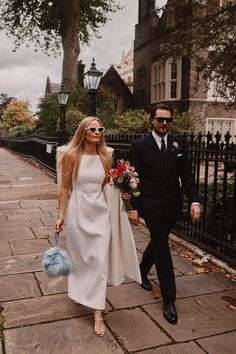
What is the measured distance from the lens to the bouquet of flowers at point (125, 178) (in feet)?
11.2

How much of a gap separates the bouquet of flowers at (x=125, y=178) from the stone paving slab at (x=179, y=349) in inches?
50.7

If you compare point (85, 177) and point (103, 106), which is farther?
point (103, 106)

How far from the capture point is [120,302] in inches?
156

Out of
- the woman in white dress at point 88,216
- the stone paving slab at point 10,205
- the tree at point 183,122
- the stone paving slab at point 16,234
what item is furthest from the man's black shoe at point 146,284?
the tree at point 183,122

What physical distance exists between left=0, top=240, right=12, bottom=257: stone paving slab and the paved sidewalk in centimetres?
1

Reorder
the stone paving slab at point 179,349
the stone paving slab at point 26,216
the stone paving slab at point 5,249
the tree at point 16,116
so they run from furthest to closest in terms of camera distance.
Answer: the tree at point 16,116, the stone paving slab at point 26,216, the stone paving slab at point 5,249, the stone paving slab at point 179,349

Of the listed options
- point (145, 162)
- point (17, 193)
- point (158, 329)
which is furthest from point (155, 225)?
point (17, 193)

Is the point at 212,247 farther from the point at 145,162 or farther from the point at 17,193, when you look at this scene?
the point at 17,193

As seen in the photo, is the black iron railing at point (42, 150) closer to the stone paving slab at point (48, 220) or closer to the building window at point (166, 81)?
the stone paving slab at point (48, 220)

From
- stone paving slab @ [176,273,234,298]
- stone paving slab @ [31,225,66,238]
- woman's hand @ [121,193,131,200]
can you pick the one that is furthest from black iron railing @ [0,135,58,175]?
woman's hand @ [121,193,131,200]

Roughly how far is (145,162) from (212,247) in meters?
2.45

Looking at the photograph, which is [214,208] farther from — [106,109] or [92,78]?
[106,109]

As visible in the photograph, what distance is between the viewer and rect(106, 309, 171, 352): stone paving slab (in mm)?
3180

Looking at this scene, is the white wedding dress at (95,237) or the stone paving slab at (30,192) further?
the stone paving slab at (30,192)
